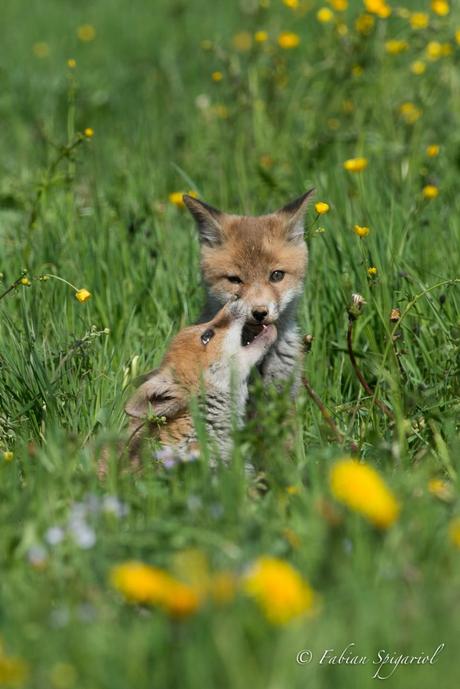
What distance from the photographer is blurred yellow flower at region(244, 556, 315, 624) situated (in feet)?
7.53

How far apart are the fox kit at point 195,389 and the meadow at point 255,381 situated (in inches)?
9.0

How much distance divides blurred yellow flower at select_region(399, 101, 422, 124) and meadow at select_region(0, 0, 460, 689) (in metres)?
0.02

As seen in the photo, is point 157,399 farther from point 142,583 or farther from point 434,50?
point 434,50

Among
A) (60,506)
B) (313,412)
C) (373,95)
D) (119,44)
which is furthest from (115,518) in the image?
(119,44)

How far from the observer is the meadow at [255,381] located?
247cm

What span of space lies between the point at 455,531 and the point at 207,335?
2.03 m

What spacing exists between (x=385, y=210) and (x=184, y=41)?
5858mm

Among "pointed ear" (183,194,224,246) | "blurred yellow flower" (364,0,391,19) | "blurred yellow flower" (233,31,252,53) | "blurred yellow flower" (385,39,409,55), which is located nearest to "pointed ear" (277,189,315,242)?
"pointed ear" (183,194,224,246)

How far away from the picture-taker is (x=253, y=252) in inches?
226

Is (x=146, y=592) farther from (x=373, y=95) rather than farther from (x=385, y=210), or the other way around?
(x=373, y=95)

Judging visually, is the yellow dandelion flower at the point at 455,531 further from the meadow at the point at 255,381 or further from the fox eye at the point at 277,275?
the fox eye at the point at 277,275

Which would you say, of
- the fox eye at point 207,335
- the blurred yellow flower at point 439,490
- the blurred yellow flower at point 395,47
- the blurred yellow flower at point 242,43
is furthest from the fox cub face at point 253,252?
the blurred yellow flower at point 242,43

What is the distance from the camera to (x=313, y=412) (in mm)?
4727

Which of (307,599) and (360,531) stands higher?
(307,599)
